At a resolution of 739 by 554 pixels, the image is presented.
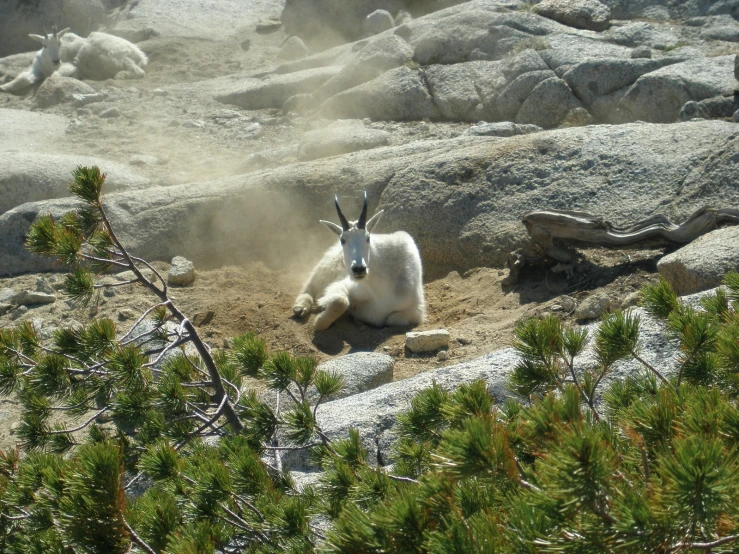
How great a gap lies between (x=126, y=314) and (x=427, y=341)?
301 cm

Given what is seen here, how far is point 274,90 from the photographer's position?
50.1ft

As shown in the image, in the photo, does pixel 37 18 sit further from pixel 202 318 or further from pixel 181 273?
pixel 202 318

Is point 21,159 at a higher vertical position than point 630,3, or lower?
lower

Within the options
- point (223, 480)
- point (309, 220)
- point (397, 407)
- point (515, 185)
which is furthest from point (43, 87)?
point (223, 480)

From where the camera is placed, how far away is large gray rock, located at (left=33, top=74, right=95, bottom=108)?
1609cm

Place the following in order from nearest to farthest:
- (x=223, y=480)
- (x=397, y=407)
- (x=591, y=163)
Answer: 1. (x=223, y=480)
2. (x=397, y=407)
3. (x=591, y=163)

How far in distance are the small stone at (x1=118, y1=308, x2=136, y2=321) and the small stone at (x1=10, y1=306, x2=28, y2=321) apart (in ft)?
3.56

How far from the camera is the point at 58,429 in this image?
344 cm

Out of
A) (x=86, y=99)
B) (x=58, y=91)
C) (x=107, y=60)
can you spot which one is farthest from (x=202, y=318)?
(x=107, y=60)

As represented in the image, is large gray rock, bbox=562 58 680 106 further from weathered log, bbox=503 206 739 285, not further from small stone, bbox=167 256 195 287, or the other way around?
small stone, bbox=167 256 195 287

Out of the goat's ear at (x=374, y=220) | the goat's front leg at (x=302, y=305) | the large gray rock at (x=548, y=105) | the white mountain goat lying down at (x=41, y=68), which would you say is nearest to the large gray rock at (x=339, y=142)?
the large gray rock at (x=548, y=105)

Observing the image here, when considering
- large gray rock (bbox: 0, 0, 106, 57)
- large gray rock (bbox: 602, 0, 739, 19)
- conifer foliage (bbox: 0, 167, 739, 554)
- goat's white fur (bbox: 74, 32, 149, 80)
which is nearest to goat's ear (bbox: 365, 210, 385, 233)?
conifer foliage (bbox: 0, 167, 739, 554)

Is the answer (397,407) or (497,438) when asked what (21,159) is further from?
(497,438)

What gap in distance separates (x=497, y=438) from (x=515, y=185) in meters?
7.07
